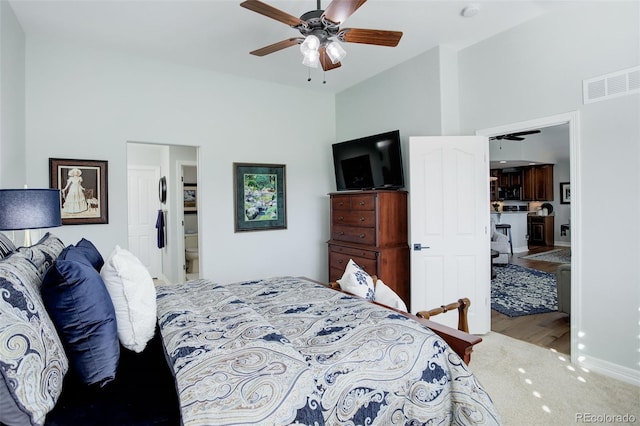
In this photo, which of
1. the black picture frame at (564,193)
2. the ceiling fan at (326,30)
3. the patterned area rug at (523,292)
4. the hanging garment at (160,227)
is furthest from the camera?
the black picture frame at (564,193)

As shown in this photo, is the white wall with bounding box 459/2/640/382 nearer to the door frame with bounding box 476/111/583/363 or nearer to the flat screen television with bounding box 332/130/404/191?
the door frame with bounding box 476/111/583/363

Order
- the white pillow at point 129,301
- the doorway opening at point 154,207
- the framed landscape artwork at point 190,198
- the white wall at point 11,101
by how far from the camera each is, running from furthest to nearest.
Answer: the framed landscape artwork at point 190,198
the doorway opening at point 154,207
the white wall at point 11,101
the white pillow at point 129,301

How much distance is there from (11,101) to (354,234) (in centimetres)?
338

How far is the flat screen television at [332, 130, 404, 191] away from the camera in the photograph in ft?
12.8

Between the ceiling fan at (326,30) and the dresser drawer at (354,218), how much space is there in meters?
1.77

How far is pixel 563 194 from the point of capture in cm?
946

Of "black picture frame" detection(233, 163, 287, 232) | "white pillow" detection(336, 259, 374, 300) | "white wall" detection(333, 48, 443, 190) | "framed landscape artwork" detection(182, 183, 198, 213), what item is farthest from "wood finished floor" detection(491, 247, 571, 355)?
"framed landscape artwork" detection(182, 183, 198, 213)

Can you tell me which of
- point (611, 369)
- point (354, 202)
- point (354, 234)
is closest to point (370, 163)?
point (354, 202)

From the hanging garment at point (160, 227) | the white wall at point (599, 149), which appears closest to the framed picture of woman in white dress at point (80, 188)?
the hanging garment at point (160, 227)

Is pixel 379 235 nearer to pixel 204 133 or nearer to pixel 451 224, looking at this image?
pixel 451 224

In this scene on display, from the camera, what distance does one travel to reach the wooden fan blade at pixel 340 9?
2.01 meters

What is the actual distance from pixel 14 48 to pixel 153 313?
2896 millimetres

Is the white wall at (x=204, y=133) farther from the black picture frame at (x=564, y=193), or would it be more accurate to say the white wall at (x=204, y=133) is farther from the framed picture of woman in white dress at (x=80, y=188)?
the black picture frame at (x=564, y=193)

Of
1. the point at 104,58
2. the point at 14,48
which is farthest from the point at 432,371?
the point at 104,58
